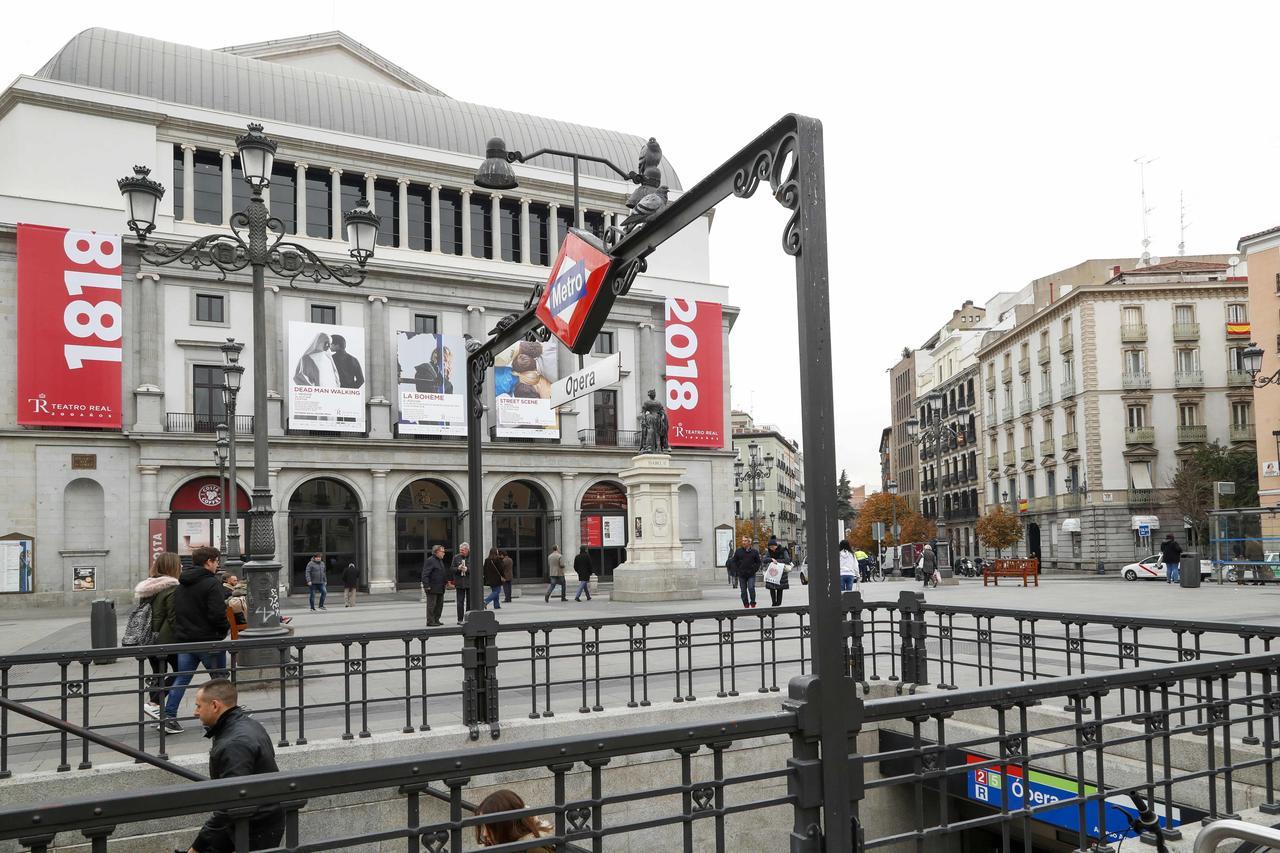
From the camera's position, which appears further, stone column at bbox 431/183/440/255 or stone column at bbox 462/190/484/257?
stone column at bbox 462/190/484/257

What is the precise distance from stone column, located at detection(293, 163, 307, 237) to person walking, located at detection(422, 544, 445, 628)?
24752 mm

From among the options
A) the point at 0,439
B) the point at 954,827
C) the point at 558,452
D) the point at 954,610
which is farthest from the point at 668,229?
the point at 558,452

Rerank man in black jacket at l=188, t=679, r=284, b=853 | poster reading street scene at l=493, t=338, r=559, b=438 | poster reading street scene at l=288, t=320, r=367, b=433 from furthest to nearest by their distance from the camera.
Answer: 1. poster reading street scene at l=493, t=338, r=559, b=438
2. poster reading street scene at l=288, t=320, r=367, b=433
3. man in black jacket at l=188, t=679, r=284, b=853

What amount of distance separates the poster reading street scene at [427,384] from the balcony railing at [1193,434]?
1584 inches

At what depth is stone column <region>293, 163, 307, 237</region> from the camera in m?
39.6

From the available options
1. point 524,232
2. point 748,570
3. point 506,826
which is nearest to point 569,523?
point 524,232

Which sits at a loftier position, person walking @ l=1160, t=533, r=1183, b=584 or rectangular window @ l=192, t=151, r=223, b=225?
rectangular window @ l=192, t=151, r=223, b=225

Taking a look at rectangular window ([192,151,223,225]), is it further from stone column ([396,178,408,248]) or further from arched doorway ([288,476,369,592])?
arched doorway ([288,476,369,592])

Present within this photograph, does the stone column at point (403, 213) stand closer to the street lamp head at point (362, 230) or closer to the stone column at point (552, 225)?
the stone column at point (552, 225)

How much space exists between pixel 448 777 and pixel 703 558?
4295 cm

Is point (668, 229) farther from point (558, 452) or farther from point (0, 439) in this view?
point (558, 452)

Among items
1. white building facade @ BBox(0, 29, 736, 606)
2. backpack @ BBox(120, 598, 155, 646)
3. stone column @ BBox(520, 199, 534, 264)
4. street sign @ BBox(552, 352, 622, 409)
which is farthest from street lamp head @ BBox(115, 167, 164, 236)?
stone column @ BBox(520, 199, 534, 264)

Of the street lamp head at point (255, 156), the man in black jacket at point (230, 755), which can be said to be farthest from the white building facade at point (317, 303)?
the man in black jacket at point (230, 755)

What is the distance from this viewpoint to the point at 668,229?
5.51 meters
